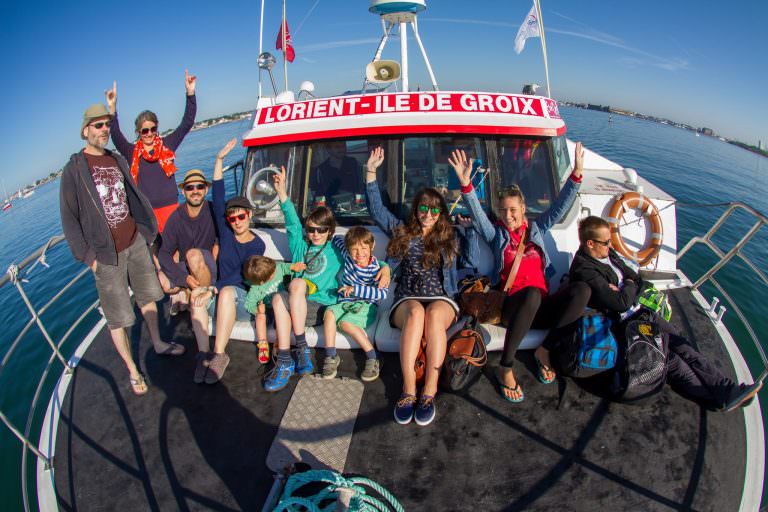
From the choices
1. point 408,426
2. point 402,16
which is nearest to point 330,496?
point 408,426

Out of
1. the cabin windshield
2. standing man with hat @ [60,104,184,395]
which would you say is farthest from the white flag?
standing man with hat @ [60,104,184,395]

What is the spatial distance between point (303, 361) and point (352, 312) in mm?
613

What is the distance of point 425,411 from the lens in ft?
9.36

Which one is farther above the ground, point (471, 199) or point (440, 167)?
point (440, 167)

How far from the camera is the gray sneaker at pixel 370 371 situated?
3.21 m

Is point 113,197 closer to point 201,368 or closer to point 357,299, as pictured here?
point 201,368

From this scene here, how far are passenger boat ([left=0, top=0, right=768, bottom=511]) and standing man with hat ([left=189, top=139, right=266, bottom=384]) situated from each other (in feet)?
0.68

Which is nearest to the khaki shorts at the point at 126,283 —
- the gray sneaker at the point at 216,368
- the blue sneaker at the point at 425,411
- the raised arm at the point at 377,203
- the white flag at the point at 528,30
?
the gray sneaker at the point at 216,368

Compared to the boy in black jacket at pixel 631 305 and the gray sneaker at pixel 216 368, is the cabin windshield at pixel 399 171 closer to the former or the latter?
the boy in black jacket at pixel 631 305

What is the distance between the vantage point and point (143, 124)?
13.0 ft

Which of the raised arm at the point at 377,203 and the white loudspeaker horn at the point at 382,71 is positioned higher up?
the white loudspeaker horn at the point at 382,71

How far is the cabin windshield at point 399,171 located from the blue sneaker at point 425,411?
212 centimetres

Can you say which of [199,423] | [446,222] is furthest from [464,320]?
[199,423]

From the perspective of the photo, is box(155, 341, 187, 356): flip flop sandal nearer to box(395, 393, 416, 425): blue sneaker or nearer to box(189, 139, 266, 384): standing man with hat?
box(189, 139, 266, 384): standing man with hat
